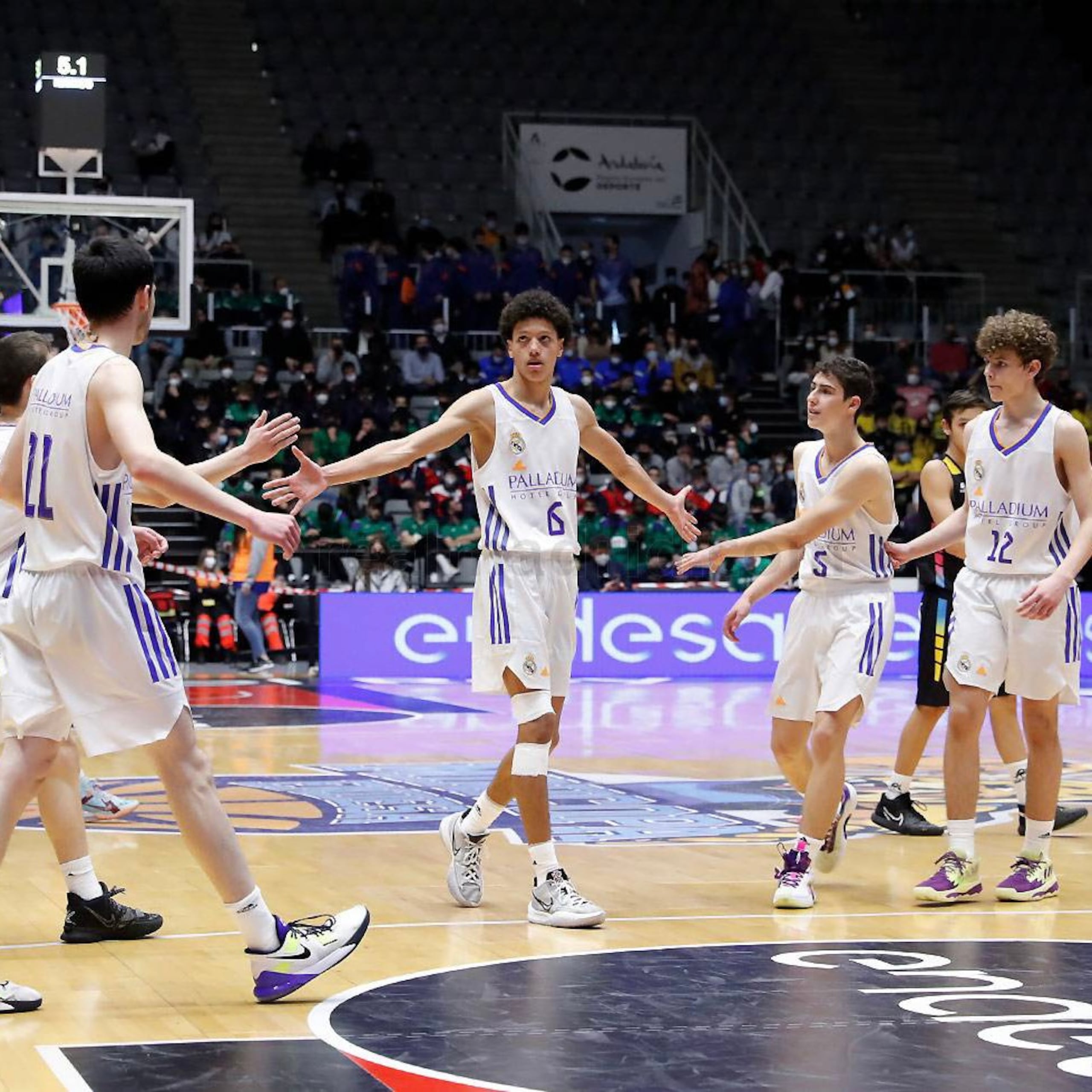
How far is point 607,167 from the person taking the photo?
30.3 metres

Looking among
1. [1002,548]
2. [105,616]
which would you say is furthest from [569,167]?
[105,616]

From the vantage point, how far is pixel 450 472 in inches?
870

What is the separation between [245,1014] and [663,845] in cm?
363

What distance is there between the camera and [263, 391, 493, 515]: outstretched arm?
6.34m

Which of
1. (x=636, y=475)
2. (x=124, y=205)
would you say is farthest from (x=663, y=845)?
(x=124, y=205)

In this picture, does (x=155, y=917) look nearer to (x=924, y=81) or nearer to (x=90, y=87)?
(x=90, y=87)

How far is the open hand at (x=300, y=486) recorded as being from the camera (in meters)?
6.29

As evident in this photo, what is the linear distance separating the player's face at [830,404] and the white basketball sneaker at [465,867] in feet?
6.89

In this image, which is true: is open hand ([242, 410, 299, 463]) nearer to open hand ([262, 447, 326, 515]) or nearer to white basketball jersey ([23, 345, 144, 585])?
open hand ([262, 447, 326, 515])

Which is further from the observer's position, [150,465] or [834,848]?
[834,848]

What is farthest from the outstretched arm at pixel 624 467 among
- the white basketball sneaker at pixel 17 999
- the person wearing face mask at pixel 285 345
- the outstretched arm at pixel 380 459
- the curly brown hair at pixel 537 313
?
the person wearing face mask at pixel 285 345

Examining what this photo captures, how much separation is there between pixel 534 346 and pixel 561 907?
81.4 inches

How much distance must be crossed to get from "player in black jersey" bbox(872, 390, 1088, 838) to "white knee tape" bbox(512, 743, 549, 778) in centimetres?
275

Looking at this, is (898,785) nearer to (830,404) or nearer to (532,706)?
(830,404)
